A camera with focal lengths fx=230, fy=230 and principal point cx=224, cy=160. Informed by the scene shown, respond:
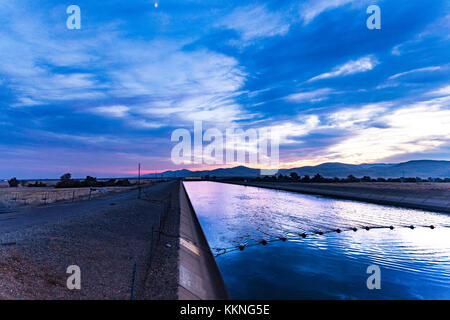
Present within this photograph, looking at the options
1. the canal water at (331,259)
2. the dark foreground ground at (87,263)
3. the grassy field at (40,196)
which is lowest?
the canal water at (331,259)

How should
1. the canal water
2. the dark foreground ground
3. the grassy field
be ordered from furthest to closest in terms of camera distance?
the grassy field < the canal water < the dark foreground ground

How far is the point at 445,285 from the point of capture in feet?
31.5

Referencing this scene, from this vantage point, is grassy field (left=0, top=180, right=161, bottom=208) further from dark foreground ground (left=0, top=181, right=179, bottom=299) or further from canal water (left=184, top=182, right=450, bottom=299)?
canal water (left=184, top=182, right=450, bottom=299)

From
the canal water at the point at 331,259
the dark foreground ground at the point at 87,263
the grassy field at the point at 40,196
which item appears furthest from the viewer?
the grassy field at the point at 40,196

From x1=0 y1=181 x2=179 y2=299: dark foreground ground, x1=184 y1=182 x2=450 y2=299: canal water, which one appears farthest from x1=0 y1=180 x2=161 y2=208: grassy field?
x1=184 y1=182 x2=450 y2=299: canal water

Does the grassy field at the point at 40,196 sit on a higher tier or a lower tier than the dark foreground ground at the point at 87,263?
lower

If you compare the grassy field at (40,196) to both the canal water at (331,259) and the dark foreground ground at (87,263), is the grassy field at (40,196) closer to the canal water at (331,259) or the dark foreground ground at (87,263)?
the dark foreground ground at (87,263)

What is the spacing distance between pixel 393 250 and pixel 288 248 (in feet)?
20.5

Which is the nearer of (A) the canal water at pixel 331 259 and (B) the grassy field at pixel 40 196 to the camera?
(A) the canal water at pixel 331 259

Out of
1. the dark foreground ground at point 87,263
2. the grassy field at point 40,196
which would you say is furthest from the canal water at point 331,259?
the grassy field at point 40,196

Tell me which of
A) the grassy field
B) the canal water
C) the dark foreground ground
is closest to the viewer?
the dark foreground ground

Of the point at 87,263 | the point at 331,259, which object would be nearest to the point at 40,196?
the point at 87,263

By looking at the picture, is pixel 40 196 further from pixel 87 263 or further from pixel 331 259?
pixel 331 259
